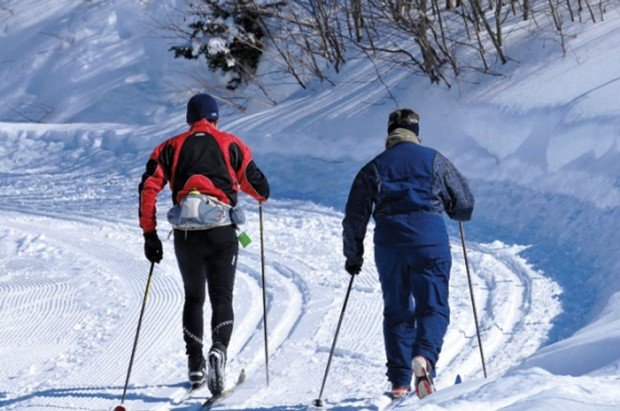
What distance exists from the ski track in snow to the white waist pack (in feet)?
3.21

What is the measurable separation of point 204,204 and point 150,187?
12.7 inches

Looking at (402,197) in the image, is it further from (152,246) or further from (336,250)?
(336,250)

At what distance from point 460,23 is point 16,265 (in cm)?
828

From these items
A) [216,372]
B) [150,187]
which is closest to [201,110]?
[150,187]

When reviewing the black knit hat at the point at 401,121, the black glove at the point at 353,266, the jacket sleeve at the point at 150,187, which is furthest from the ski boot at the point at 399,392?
the jacket sleeve at the point at 150,187

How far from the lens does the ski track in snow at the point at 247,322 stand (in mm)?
6395

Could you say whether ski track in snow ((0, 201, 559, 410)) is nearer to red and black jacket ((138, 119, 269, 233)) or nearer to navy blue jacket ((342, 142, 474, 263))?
navy blue jacket ((342, 142, 474, 263))

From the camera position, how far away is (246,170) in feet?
20.4

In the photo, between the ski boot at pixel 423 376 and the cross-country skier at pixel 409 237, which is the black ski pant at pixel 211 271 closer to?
the cross-country skier at pixel 409 237

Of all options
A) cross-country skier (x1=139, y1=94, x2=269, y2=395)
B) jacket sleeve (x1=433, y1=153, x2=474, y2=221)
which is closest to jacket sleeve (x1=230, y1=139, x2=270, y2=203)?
cross-country skier (x1=139, y1=94, x2=269, y2=395)

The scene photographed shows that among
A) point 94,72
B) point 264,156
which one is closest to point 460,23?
point 264,156

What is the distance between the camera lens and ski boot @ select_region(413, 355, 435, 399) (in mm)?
5348

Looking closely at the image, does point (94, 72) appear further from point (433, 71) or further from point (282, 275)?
point (282, 275)

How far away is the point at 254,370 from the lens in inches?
263
